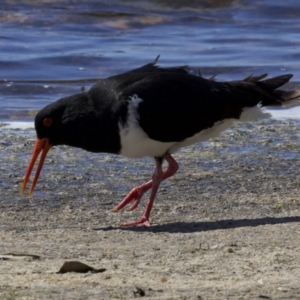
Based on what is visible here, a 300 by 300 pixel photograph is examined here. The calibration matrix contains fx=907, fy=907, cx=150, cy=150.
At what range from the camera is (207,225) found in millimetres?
6211

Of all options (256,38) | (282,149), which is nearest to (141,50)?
(256,38)

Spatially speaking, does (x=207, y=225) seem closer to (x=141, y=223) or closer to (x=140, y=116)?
(x=141, y=223)

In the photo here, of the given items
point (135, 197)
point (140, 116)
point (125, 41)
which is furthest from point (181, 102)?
point (125, 41)

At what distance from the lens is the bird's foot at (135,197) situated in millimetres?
6684

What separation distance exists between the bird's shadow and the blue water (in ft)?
12.5

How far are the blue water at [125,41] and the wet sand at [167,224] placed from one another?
6.65ft

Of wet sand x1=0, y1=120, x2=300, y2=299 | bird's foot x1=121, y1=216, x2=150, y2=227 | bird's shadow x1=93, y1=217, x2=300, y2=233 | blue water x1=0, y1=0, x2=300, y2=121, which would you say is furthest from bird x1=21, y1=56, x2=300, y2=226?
blue water x1=0, y1=0, x2=300, y2=121

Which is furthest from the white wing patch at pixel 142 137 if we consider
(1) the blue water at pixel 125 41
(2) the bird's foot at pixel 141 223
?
(1) the blue water at pixel 125 41

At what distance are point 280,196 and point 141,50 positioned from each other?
7395mm

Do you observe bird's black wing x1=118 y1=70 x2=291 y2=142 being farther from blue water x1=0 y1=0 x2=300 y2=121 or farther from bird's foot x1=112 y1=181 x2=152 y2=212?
blue water x1=0 y1=0 x2=300 y2=121

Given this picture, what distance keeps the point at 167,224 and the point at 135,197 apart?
0.45 meters

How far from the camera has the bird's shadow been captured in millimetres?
6078

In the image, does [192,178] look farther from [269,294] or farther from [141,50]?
[141,50]

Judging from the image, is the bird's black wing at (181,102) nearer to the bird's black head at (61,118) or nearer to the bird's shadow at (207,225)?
the bird's black head at (61,118)
